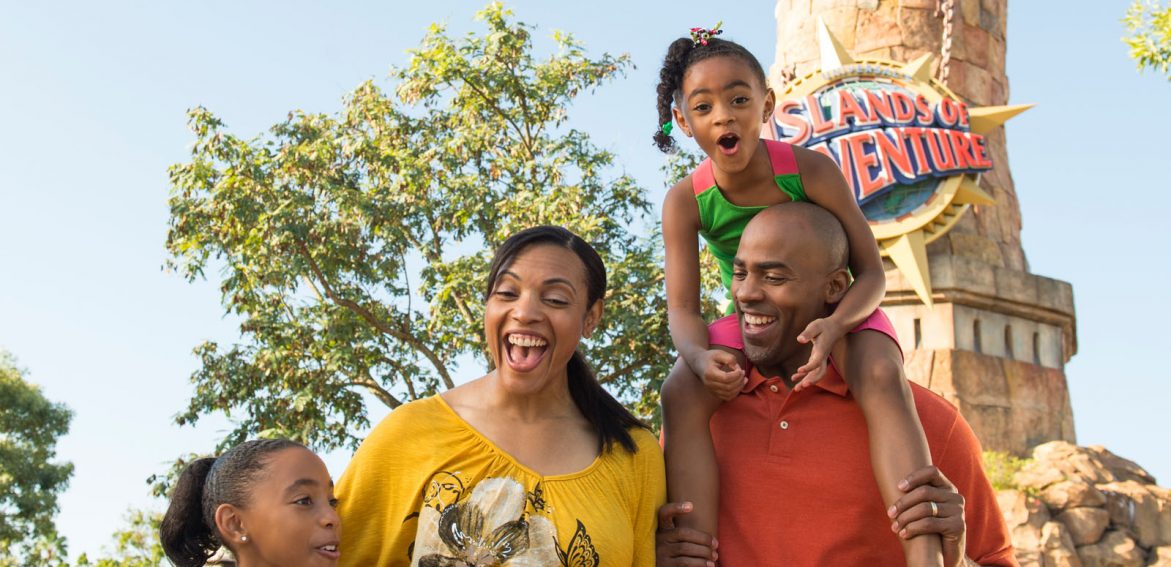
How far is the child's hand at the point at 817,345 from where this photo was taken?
3.50 m

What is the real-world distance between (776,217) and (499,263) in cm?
82

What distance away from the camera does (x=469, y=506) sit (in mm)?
3377

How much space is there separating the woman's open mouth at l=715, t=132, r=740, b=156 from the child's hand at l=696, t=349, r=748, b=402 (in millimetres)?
680

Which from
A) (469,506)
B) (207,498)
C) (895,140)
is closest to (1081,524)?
A: (895,140)

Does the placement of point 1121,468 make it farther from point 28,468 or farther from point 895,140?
point 28,468

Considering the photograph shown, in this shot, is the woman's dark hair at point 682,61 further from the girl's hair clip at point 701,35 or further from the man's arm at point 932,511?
the man's arm at point 932,511

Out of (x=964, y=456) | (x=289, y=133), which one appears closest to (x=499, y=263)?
(x=964, y=456)

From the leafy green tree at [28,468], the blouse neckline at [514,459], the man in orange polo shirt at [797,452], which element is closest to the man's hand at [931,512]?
the man in orange polo shirt at [797,452]

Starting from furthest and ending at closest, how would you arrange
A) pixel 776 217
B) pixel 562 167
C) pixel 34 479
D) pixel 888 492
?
pixel 34 479, pixel 562 167, pixel 776 217, pixel 888 492

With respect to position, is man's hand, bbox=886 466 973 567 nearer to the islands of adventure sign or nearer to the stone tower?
the stone tower

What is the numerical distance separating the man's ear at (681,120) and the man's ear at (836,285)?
2.39 feet

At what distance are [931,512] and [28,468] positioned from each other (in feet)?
56.2

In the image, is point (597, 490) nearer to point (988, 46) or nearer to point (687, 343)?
point (687, 343)

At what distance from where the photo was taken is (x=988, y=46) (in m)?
15.1
